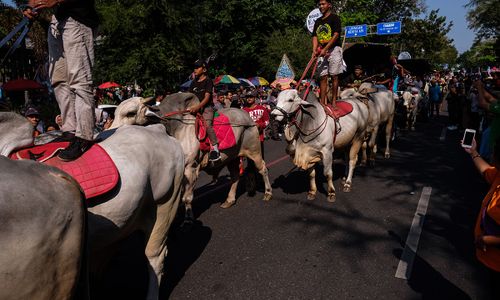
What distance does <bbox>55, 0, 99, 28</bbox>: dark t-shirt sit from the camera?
3.25 m

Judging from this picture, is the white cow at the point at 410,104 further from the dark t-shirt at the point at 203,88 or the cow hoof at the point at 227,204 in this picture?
the dark t-shirt at the point at 203,88

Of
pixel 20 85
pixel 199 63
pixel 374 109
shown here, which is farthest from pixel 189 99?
pixel 20 85

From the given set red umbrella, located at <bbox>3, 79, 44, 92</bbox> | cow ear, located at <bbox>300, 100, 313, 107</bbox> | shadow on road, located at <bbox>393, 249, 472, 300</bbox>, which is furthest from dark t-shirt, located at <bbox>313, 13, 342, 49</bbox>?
red umbrella, located at <bbox>3, 79, 44, 92</bbox>

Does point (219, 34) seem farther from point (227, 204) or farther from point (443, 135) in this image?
point (227, 204)

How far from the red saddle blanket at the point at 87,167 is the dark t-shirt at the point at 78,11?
126 cm

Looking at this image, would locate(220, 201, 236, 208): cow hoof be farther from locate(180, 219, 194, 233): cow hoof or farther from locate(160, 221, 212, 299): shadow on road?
locate(180, 219, 194, 233): cow hoof

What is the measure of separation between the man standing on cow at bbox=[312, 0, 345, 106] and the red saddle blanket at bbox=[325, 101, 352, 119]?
21 centimetres

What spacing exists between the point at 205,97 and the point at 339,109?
3.14m

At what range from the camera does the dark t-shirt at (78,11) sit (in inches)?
128

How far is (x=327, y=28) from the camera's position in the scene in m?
7.43

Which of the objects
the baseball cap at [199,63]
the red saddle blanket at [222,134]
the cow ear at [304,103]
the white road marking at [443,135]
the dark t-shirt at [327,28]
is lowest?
the white road marking at [443,135]

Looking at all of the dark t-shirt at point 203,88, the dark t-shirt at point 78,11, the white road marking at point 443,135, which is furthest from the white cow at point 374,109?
the dark t-shirt at point 78,11

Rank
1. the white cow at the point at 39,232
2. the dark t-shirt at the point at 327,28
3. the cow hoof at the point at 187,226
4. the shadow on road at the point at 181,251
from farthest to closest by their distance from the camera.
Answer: the dark t-shirt at the point at 327,28 → the cow hoof at the point at 187,226 → the shadow on road at the point at 181,251 → the white cow at the point at 39,232

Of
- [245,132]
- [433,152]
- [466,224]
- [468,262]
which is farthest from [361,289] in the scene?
[433,152]
